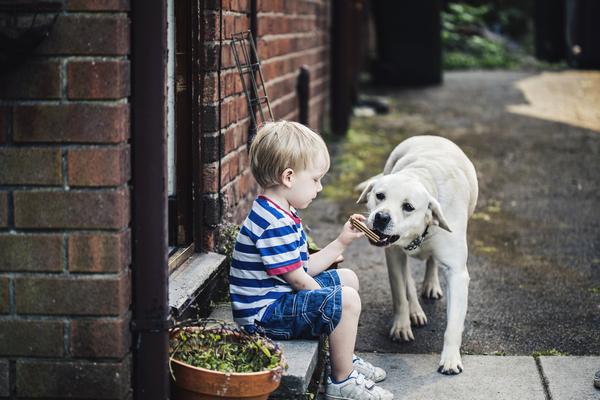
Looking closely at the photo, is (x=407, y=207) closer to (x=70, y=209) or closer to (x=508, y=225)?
(x=70, y=209)

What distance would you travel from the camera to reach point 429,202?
4.29 m

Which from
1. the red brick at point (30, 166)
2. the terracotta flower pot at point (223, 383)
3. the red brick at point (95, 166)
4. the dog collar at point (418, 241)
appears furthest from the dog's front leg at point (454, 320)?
the red brick at point (30, 166)

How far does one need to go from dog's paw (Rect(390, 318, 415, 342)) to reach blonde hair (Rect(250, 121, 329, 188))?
132cm

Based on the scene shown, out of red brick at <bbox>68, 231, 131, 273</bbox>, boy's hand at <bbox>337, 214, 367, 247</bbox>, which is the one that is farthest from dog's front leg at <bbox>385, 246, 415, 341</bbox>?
red brick at <bbox>68, 231, 131, 273</bbox>

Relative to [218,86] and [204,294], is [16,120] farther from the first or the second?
[218,86]

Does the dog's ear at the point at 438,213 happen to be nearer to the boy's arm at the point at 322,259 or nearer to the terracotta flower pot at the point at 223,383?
the boy's arm at the point at 322,259

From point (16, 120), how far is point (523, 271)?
3.86 metres

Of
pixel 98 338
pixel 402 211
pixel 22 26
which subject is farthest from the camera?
pixel 402 211

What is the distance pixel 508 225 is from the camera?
7.05 metres

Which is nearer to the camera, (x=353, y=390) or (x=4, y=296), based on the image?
(x=4, y=296)

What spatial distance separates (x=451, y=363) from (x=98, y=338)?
1872 mm

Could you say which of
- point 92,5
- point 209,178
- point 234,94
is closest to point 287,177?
point 209,178

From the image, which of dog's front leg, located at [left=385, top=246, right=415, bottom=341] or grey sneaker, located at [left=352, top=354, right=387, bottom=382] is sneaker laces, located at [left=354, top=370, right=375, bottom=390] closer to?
grey sneaker, located at [left=352, top=354, right=387, bottom=382]

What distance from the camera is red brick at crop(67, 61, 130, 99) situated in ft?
9.08
